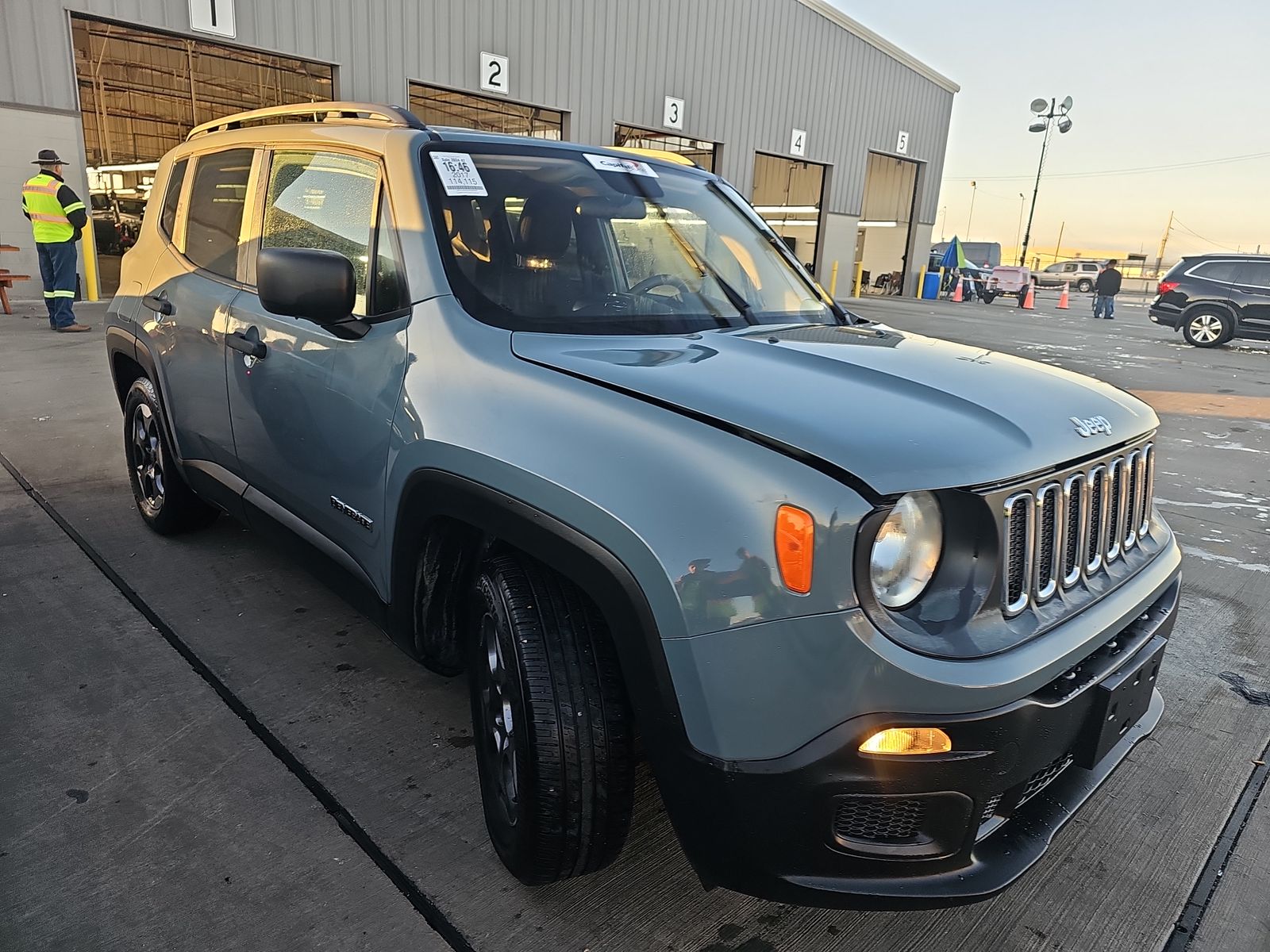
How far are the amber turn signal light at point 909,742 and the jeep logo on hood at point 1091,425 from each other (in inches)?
31.2

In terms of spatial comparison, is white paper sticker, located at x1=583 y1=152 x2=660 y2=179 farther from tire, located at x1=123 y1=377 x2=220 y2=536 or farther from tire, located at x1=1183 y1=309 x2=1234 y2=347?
tire, located at x1=1183 y1=309 x2=1234 y2=347

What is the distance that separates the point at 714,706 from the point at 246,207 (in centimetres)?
264

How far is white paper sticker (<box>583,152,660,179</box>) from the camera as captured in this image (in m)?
2.91

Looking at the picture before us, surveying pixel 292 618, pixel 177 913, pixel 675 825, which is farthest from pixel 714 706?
pixel 292 618

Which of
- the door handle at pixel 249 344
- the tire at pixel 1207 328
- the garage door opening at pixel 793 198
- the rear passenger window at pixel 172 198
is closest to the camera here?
the door handle at pixel 249 344

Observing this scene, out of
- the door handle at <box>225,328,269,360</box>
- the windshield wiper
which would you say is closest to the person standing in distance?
the windshield wiper

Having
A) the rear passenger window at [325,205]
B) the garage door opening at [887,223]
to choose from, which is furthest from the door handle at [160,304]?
the garage door opening at [887,223]

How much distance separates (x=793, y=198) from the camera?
30.6m

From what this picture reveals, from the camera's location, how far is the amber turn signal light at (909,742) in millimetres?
1503

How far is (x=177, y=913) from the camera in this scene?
1966 mm

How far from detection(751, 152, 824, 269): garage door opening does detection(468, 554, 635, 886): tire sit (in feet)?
77.8

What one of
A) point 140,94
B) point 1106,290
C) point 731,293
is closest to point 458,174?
point 731,293

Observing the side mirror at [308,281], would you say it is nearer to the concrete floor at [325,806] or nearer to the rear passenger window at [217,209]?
the rear passenger window at [217,209]

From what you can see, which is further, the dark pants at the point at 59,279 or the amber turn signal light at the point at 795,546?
the dark pants at the point at 59,279
